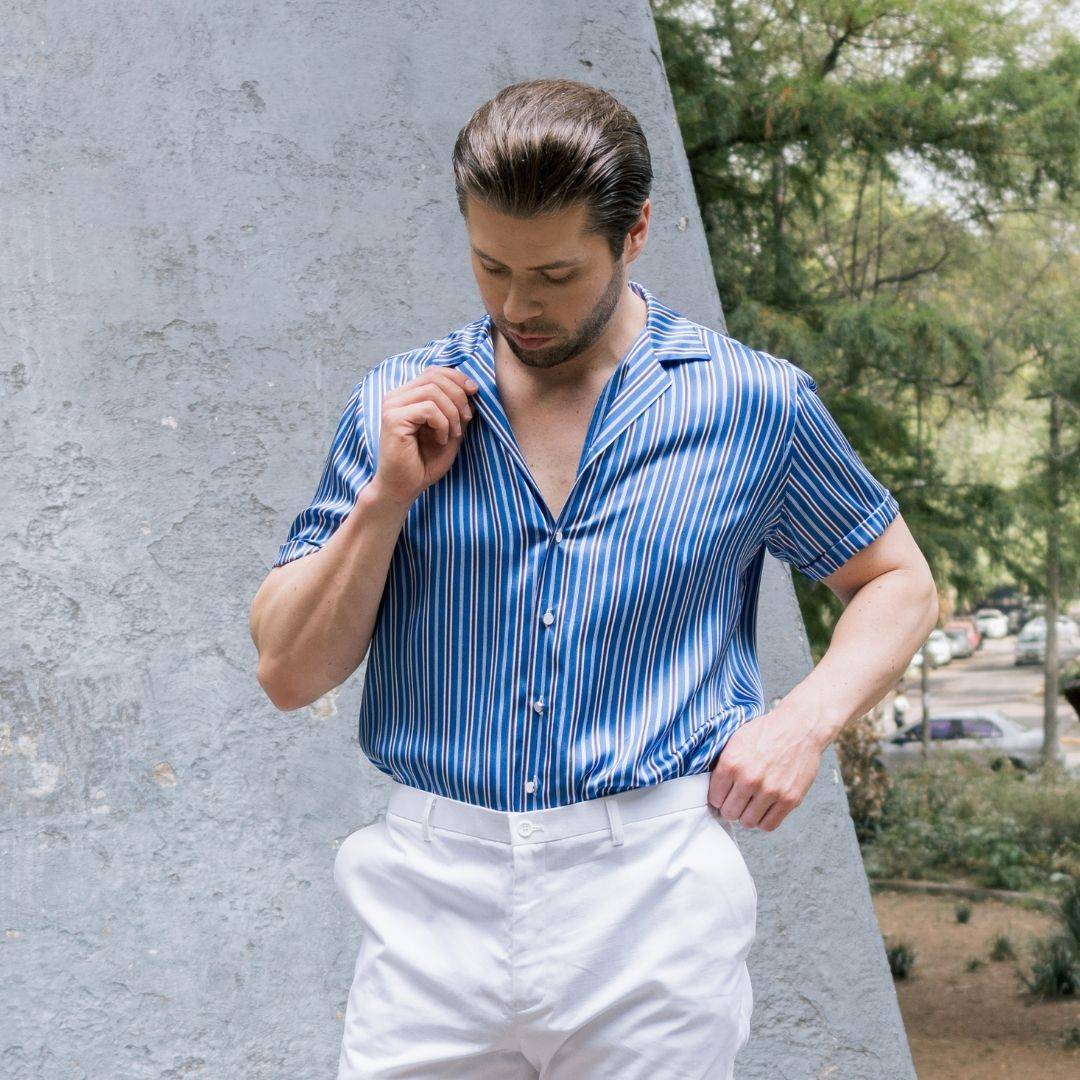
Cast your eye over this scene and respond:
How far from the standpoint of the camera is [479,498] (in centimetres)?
150

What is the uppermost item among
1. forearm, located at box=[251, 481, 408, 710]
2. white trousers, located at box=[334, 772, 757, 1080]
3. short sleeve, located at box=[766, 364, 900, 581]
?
short sleeve, located at box=[766, 364, 900, 581]

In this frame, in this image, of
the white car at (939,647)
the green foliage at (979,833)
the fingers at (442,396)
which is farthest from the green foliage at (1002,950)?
the white car at (939,647)

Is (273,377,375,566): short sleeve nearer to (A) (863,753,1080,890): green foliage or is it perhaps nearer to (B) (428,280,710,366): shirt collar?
(B) (428,280,710,366): shirt collar

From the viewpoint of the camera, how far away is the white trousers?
1.42m

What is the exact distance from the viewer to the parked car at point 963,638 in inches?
1361

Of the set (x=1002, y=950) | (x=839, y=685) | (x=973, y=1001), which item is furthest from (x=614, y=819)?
(x=1002, y=950)

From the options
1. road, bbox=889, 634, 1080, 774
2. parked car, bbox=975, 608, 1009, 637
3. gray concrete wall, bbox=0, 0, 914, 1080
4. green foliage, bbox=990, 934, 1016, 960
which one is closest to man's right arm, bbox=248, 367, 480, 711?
gray concrete wall, bbox=0, 0, 914, 1080

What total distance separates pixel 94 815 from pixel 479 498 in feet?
5.31

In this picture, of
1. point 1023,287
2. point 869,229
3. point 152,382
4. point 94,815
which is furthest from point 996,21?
point 94,815

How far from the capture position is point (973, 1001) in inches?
352

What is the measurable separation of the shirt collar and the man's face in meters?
0.08

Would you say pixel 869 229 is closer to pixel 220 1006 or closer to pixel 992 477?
pixel 992 477

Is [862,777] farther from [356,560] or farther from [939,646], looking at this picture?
[939,646]

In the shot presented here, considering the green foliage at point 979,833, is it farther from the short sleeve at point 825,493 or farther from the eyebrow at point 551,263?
the eyebrow at point 551,263
